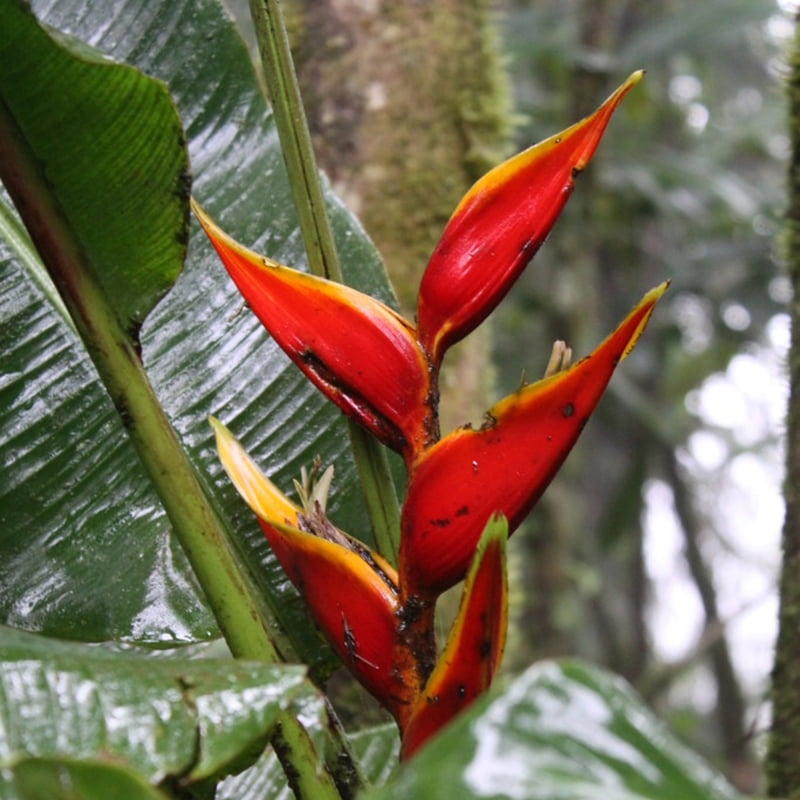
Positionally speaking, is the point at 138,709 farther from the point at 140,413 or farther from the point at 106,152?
the point at 106,152

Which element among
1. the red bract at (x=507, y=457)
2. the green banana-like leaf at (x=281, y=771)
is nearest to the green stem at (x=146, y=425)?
the red bract at (x=507, y=457)

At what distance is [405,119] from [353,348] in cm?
72

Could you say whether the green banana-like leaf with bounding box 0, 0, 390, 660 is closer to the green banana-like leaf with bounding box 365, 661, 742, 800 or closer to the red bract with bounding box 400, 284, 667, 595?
the red bract with bounding box 400, 284, 667, 595

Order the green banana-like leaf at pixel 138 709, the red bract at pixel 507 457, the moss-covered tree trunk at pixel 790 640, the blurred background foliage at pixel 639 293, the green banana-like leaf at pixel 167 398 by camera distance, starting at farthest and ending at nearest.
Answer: the blurred background foliage at pixel 639 293, the moss-covered tree trunk at pixel 790 640, the green banana-like leaf at pixel 167 398, the red bract at pixel 507 457, the green banana-like leaf at pixel 138 709

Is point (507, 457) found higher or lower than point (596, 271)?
higher

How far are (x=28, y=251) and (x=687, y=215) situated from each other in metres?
2.30

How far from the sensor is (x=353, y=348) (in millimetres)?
580

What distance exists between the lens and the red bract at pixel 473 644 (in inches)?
19.5

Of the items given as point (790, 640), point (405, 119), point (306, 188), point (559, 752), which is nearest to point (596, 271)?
point (405, 119)

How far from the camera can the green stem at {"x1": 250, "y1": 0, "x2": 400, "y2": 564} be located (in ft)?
1.99

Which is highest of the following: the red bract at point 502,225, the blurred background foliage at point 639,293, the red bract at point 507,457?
the red bract at point 502,225

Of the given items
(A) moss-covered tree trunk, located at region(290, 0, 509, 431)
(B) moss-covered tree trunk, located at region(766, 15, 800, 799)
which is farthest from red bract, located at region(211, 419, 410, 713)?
(A) moss-covered tree trunk, located at region(290, 0, 509, 431)

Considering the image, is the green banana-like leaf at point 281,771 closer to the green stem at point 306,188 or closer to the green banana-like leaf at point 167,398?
the green banana-like leaf at point 167,398

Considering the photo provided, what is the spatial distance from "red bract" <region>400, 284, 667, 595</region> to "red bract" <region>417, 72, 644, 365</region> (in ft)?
0.23
